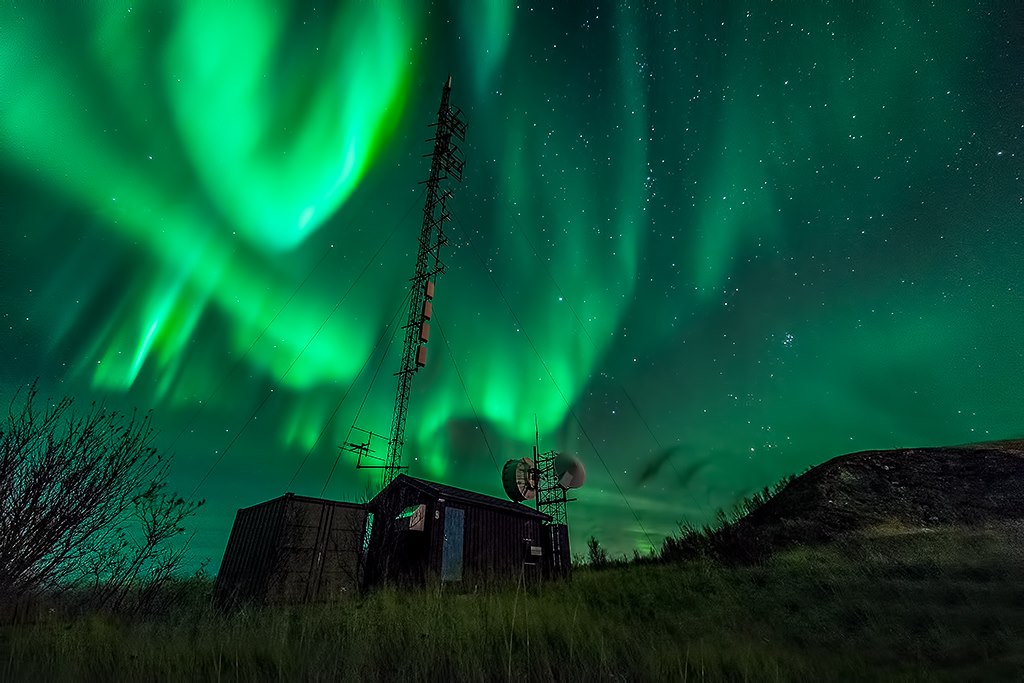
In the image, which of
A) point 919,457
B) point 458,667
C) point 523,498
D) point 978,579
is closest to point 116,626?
point 458,667

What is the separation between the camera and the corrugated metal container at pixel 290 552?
56.4ft

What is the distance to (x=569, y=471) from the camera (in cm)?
3142

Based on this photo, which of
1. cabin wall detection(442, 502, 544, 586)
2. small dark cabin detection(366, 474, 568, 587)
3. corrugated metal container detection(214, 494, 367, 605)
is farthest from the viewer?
cabin wall detection(442, 502, 544, 586)

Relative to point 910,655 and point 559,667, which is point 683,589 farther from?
point 559,667

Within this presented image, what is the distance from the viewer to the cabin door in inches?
762

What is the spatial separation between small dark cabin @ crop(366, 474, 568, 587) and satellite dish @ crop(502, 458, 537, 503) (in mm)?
5722

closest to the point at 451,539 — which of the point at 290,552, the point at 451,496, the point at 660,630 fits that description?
the point at 451,496

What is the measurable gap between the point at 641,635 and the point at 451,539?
44.8 ft

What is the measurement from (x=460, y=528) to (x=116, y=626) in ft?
48.2

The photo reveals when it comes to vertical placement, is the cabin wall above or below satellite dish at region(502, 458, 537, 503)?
below

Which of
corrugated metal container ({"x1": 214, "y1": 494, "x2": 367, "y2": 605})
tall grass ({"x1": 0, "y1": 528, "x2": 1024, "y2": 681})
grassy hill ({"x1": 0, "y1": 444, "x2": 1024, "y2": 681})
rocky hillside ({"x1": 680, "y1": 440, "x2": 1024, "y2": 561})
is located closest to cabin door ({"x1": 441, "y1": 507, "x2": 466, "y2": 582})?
corrugated metal container ({"x1": 214, "y1": 494, "x2": 367, "y2": 605})

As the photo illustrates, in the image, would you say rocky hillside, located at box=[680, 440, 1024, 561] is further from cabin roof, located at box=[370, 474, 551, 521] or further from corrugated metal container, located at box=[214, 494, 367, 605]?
corrugated metal container, located at box=[214, 494, 367, 605]

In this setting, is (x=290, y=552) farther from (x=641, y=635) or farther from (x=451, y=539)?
(x=641, y=635)

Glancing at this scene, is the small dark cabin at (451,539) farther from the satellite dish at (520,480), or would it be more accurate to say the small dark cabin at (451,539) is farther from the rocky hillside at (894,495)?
the rocky hillside at (894,495)
